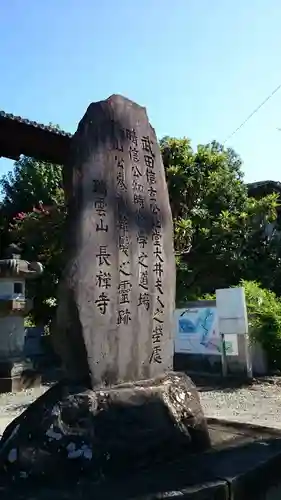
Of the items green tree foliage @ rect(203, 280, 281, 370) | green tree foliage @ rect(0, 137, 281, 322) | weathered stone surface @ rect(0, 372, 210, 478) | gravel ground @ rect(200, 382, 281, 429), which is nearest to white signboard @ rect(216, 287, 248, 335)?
green tree foliage @ rect(203, 280, 281, 370)

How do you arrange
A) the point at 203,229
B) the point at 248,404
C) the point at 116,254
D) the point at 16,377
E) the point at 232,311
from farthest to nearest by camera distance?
the point at 203,229 → the point at 232,311 → the point at 16,377 → the point at 248,404 → the point at 116,254

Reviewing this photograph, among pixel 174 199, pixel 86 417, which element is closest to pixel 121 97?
pixel 86 417

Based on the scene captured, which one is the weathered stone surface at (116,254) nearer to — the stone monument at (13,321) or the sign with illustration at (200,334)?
the sign with illustration at (200,334)

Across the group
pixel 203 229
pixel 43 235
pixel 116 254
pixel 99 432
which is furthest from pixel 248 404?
pixel 43 235

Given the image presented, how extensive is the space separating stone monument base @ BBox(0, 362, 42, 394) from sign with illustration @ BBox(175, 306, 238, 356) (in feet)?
10.8

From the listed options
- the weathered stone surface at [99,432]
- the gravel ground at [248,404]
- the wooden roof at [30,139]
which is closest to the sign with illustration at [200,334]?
the gravel ground at [248,404]

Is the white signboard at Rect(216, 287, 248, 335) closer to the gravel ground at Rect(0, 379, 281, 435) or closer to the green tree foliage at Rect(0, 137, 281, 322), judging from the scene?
the gravel ground at Rect(0, 379, 281, 435)

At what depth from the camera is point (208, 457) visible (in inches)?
122

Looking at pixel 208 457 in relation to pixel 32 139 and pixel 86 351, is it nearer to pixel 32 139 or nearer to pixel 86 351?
pixel 86 351

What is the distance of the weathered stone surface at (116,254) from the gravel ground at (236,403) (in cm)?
346

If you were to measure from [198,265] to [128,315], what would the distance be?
33.4 feet

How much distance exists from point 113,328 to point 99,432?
698 mm

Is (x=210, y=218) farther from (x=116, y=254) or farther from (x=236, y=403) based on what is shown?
(x=116, y=254)

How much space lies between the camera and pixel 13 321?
10.4 meters
